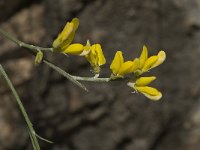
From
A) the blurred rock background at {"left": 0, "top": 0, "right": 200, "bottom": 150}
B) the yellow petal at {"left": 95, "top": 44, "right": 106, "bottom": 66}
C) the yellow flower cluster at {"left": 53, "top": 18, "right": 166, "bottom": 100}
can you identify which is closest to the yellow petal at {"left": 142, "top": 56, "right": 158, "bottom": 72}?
the yellow flower cluster at {"left": 53, "top": 18, "right": 166, "bottom": 100}

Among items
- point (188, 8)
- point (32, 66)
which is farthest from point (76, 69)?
point (188, 8)

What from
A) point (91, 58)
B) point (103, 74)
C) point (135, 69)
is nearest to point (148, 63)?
point (135, 69)

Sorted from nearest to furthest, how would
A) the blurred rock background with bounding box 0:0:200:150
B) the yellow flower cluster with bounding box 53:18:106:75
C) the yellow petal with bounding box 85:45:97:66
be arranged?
the yellow flower cluster with bounding box 53:18:106:75
the yellow petal with bounding box 85:45:97:66
the blurred rock background with bounding box 0:0:200:150

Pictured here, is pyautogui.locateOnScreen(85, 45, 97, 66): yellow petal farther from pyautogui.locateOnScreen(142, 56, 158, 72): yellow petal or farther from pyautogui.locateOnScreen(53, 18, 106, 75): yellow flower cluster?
pyautogui.locateOnScreen(142, 56, 158, 72): yellow petal

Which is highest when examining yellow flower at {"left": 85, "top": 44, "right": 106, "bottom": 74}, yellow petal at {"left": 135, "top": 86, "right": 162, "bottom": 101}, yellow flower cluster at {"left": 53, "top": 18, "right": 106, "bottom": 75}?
yellow flower cluster at {"left": 53, "top": 18, "right": 106, "bottom": 75}

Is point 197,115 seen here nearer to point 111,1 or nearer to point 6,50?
point 111,1

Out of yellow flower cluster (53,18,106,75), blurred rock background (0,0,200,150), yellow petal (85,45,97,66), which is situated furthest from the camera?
blurred rock background (0,0,200,150)

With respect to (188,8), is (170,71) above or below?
below
